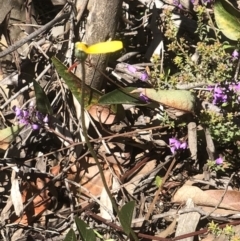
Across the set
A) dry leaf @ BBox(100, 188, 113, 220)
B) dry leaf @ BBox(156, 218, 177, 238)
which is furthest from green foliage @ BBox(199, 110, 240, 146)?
dry leaf @ BBox(100, 188, 113, 220)

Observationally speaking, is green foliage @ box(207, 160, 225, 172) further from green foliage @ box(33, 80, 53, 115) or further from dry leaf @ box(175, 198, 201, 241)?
green foliage @ box(33, 80, 53, 115)

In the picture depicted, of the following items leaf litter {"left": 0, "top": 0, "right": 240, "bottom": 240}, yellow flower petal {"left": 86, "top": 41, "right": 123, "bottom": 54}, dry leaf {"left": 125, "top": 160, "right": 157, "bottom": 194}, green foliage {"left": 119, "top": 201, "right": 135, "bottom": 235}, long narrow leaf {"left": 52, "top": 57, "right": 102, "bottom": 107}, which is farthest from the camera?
dry leaf {"left": 125, "top": 160, "right": 157, "bottom": 194}

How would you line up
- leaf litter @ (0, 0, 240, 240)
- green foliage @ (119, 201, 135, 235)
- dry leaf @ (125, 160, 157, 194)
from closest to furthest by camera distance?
green foliage @ (119, 201, 135, 235), leaf litter @ (0, 0, 240, 240), dry leaf @ (125, 160, 157, 194)

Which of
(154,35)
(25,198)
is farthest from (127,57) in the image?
(25,198)

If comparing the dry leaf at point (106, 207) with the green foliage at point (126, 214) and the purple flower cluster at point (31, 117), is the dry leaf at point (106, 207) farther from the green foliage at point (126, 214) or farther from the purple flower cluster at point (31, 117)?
the purple flower cluster at point (31, 117)

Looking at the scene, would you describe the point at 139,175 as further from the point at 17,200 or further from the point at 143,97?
the point at 17,200

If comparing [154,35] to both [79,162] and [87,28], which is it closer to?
[87,28]

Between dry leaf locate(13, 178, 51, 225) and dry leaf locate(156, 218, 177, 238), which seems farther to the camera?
dry leaf locate(13, 178, 51, 225)

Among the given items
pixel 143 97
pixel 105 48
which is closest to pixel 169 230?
pixel 143 97
